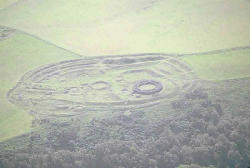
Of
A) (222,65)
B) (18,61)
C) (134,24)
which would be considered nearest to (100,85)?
(18,61)

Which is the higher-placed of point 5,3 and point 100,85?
point 5,3

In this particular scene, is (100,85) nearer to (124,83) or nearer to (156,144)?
(124,83)

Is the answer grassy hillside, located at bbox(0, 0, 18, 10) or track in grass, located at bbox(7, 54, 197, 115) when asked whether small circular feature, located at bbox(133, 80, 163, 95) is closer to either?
track in grass, located at bbox(7, 54, 197, 115)

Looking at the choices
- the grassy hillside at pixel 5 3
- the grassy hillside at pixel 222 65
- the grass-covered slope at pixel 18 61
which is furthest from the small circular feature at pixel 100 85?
the grassy hillside at pixel 5 3

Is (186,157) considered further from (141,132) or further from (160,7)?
(160,7)

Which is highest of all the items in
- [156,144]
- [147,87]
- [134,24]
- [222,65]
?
[134,24]

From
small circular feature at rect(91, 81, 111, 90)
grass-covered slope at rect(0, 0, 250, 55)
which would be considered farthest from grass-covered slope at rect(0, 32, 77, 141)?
small circular feature at rect(91, 81, 111, 90)
